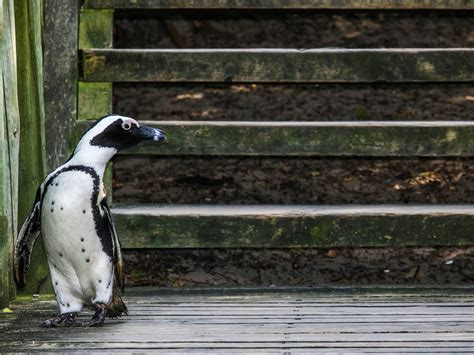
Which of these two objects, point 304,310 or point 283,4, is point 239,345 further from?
point 283,4

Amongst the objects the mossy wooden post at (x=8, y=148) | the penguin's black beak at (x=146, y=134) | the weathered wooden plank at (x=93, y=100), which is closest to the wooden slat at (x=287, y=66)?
the weathered wooden plank at (x=93, y=100)

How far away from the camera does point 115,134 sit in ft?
13.1

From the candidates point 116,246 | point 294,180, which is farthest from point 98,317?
point 294,180

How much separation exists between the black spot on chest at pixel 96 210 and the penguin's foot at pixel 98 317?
6.4 inches

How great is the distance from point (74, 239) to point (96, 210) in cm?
11

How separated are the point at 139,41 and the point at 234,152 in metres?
2.04

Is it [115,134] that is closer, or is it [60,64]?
[115,134]

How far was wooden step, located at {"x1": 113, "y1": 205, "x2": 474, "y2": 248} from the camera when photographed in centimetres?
486

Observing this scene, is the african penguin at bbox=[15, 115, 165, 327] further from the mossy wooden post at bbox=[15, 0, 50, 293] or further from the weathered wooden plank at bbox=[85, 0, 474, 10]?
the weathered wooden plank at bbox=[85, 0, 474, 10]

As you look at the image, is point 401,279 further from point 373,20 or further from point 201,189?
point 373,20

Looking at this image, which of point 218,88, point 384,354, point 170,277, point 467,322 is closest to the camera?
point 384,354

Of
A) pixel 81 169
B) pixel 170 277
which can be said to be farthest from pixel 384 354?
pixel 170 277

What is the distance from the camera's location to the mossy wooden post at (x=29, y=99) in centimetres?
470

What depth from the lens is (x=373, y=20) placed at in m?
7.04
